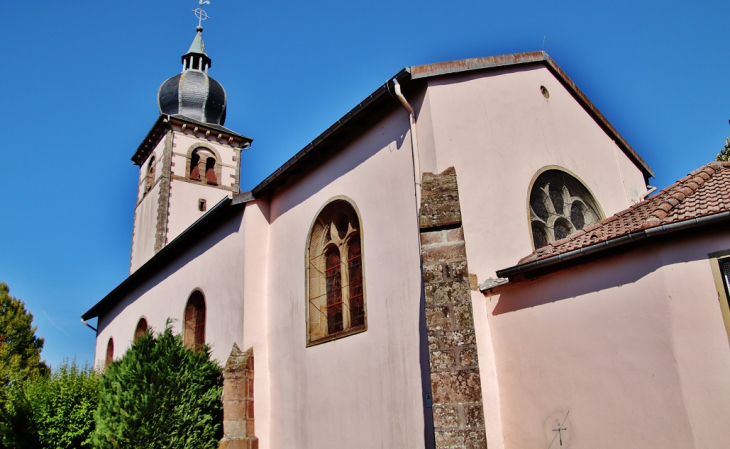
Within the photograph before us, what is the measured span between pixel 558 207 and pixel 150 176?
20060mm

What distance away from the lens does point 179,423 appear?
34.8 ft

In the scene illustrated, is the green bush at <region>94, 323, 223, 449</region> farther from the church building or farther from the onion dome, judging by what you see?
the onion dome

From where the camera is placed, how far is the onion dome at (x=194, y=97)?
2555 cm

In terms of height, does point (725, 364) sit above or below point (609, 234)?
below

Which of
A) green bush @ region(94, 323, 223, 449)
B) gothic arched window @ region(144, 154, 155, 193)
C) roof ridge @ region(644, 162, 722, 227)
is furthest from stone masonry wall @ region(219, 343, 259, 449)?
gothic arched window @ region(144, 154, 155, 193)

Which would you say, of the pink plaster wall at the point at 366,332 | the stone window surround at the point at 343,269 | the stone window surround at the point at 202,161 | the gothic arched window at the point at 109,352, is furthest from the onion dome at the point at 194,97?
the stone window surround at the point at 343,269

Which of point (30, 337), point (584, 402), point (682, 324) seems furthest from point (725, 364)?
point (30, 337)

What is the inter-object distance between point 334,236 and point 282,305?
1.87 m

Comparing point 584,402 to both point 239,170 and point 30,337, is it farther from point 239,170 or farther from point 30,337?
point 30,337

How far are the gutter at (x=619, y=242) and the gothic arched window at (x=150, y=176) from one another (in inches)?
812

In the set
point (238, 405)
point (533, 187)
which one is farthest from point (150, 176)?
point (533, 187)

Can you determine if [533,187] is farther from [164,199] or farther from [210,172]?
[210,172]

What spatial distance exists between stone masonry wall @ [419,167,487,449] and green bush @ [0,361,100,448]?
384 inches

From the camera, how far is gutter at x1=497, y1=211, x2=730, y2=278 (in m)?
5.83
